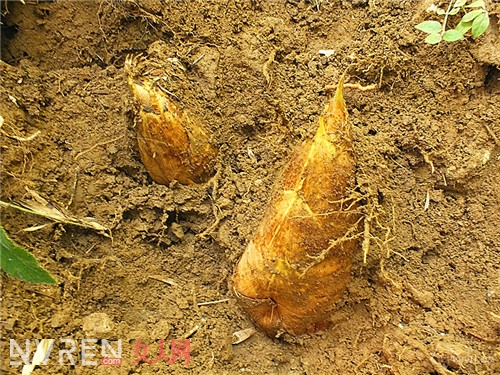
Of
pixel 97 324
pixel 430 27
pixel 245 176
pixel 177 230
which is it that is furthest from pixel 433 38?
pixel 97 324

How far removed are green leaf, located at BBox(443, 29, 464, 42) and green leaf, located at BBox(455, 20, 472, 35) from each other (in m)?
0.01

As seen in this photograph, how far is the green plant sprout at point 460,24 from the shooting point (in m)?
1.17

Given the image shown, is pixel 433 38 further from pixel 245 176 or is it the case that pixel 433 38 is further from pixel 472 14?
pixel 245 176

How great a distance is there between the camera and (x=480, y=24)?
3.85 feet

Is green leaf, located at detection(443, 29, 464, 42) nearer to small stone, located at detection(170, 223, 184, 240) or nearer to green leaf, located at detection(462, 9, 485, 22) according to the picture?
green leaf, located at detection(462, 9, 485, 22)

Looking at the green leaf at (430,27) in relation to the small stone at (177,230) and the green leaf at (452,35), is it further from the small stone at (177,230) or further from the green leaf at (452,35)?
the small stone at (177,230)

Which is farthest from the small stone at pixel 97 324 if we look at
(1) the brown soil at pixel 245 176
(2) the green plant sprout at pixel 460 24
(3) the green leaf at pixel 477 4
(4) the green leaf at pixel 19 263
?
(3) the green leaf at pixel 477 4

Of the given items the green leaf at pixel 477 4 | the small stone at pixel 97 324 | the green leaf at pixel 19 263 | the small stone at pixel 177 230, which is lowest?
the small stone at pixel 97 324

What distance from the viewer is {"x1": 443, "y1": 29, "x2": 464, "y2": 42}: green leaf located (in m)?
1.19

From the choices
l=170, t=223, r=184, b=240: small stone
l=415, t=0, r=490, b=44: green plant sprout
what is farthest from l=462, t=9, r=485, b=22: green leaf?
l=170, t=223, r=184, b=240: small stone

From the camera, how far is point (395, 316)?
47.8 inches

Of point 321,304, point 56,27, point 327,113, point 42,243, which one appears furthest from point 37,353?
point 56,27

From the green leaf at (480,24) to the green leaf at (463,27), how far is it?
0.02 m

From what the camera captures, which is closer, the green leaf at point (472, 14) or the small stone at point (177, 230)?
the green leaf at point (472, 14)
